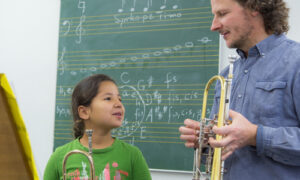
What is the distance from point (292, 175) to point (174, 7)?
1.97 metres

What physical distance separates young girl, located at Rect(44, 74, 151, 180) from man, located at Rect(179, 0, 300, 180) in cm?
50

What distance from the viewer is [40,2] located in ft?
10.9

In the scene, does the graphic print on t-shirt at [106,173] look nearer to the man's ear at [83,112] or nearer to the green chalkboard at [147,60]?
the man's ear at [83,112]

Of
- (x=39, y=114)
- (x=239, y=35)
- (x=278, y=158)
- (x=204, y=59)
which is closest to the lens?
(x=278, y=158)

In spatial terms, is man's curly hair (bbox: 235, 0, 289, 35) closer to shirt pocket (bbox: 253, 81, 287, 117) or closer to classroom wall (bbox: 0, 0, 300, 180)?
shirt pocket (bbox: 253, 81, 287, 117)

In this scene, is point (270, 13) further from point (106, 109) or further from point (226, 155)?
point (106, 109)

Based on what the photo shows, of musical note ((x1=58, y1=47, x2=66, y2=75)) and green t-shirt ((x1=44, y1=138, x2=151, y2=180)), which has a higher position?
musical note ((x1=58, y1=47, x2=66, y2=75))

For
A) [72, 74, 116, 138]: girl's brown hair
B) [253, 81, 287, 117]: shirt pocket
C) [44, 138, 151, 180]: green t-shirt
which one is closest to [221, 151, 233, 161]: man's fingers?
[253, 81, 287, 117]: shirt pocket

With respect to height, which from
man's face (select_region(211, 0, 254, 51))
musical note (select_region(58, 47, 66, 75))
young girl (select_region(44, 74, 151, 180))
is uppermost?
man's face (select_region(211, 0, 254, 51))

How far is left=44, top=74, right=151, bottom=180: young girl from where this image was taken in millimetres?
1665

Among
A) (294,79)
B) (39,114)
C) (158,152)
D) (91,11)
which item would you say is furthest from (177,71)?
(294,79)

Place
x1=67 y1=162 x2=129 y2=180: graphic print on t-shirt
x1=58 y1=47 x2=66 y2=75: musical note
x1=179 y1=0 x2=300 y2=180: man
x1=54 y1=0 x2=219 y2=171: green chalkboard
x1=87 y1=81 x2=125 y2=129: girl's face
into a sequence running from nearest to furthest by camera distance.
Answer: x1=179 y1=0 x2=300 y2=180: man < x1=67 y1=162 x2=129 y2=180: graphic print on t-shirt < x1=87 y1=81 x2=125 y2=129: girl's face < x1=54 y1=0 x2=219 y2=171: green chalkboard < x1=58 y1=47 x2=66 y2=75: musical note

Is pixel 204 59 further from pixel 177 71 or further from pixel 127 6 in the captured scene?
pixel 127 6

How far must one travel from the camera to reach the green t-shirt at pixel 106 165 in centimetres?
165
